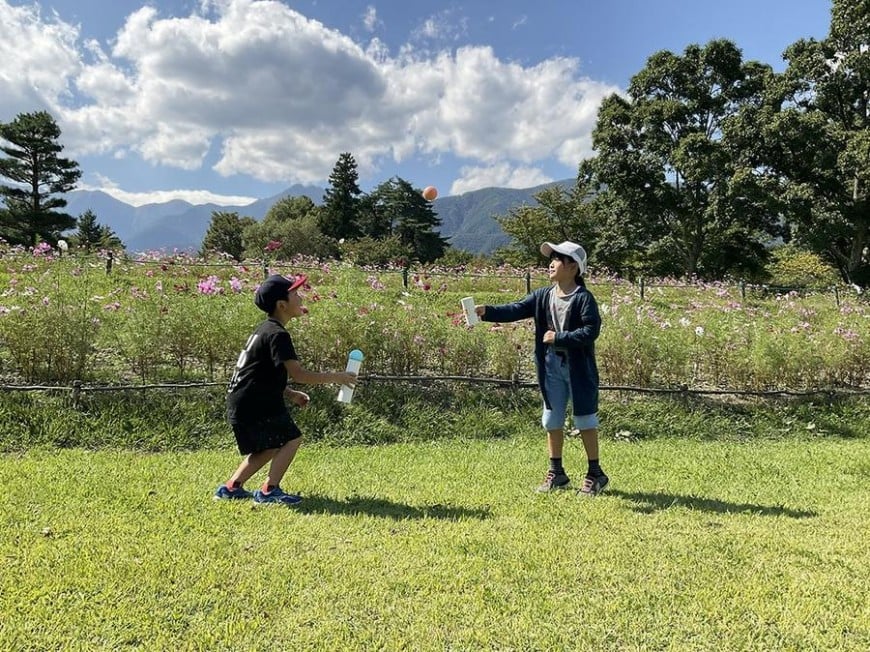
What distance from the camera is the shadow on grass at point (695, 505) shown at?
336 centimetres

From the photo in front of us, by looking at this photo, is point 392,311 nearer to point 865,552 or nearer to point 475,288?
point 865,552

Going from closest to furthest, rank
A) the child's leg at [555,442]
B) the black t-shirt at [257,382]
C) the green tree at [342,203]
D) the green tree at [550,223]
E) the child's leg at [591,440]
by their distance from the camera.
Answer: the black t-shirt at [257,382] → the child's leg at [591,440] → the child's leg at [555,442] → the green tree at [550,223] → the green tree at [342,203]

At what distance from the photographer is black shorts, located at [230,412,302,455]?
10.7 ft

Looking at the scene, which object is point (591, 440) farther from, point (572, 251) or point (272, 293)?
point (272, 293)

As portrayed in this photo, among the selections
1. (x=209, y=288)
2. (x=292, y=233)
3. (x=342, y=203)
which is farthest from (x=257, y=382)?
(x=342, y=203)

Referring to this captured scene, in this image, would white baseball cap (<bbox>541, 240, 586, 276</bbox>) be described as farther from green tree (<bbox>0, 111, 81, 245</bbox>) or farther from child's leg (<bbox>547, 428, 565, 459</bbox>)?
green tree (<bbox>0, 111, 81, 245</bbox>)

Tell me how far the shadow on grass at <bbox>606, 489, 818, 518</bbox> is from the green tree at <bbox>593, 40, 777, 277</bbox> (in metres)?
22.6

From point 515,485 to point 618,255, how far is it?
28157 mm

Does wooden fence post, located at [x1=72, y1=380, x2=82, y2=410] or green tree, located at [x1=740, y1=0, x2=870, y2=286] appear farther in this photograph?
green tree, located at [x1=740, y1=0, x2=870, y2=286]

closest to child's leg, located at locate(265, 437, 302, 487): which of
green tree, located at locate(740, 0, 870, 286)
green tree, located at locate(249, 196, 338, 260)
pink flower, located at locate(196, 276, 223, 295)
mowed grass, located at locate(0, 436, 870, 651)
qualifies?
mowed grass, located at locate(0, 436, 870, 651)

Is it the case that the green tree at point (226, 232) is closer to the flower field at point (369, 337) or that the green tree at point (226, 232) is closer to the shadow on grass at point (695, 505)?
the flower field at point (369, 337)

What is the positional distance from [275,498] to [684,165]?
2451 cm

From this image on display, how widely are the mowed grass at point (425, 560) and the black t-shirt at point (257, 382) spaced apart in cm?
53

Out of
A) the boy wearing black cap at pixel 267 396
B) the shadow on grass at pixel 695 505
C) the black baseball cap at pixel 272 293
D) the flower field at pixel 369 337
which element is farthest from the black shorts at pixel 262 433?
the flower field at pixel 369 337
